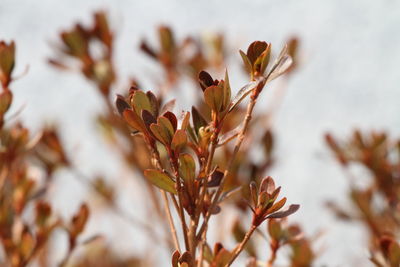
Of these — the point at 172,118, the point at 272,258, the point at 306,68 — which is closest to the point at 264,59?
the point at 172,118

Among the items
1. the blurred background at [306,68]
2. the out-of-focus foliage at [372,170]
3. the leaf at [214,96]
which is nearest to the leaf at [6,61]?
the leaf at [214,96]

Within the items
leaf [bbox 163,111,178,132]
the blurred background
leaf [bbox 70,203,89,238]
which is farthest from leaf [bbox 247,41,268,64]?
the blurred background

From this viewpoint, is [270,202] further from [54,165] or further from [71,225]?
[54,165]

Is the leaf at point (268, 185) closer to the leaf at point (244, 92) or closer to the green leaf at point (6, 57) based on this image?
the leaf at point (244, 92)

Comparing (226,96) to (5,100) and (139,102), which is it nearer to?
(139,102)

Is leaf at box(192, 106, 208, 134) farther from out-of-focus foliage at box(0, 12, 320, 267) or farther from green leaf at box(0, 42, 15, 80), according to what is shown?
green leaf at box(0, 42, 15, 80)

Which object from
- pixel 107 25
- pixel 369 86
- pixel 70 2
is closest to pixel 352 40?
pixel 369 86
